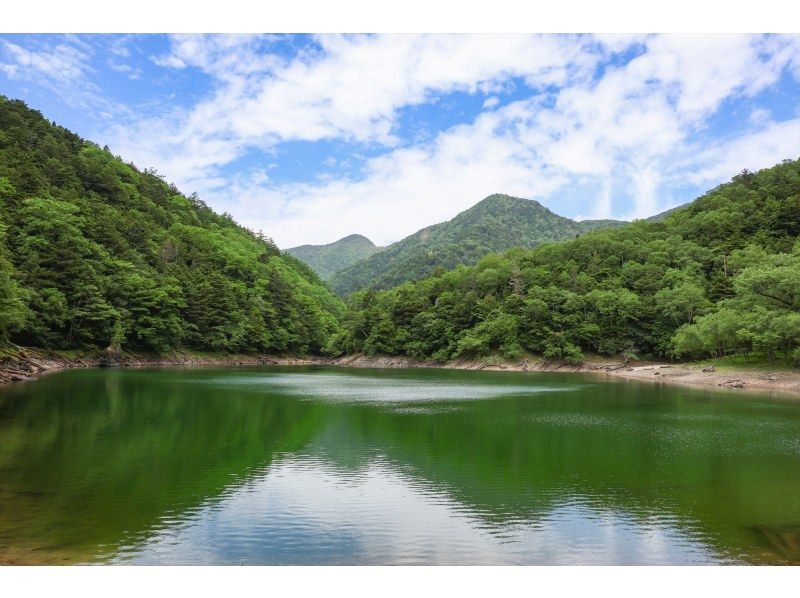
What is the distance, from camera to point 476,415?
88.3ft

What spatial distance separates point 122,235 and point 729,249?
93106mm

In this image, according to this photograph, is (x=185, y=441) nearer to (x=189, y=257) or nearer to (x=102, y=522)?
(x=102, y=522)

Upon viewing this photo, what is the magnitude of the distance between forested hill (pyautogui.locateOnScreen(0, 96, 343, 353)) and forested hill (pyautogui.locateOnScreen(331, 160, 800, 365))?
19882 millimetres

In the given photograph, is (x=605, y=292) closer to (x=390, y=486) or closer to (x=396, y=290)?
(x=396, y=290)

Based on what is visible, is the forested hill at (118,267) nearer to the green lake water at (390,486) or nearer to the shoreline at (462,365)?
the shoreline at (462,365)

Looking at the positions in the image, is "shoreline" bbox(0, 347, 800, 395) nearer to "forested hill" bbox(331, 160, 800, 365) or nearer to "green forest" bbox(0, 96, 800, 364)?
"green forest" bbox(0, 96, 800, 364)

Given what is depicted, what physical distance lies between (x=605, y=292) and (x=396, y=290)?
38.9 meters

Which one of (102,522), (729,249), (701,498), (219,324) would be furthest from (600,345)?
(102,522)

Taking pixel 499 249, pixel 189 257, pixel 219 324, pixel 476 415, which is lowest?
pixel 476 415

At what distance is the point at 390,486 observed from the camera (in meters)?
13.9

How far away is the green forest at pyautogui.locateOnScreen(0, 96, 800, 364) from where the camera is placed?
5353cm

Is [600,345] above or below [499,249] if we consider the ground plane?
below

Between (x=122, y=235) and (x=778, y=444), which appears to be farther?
(x=122, y=235)

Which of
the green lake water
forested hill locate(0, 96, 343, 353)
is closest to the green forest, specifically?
forested hill locate(0, 96, 343, 353)
